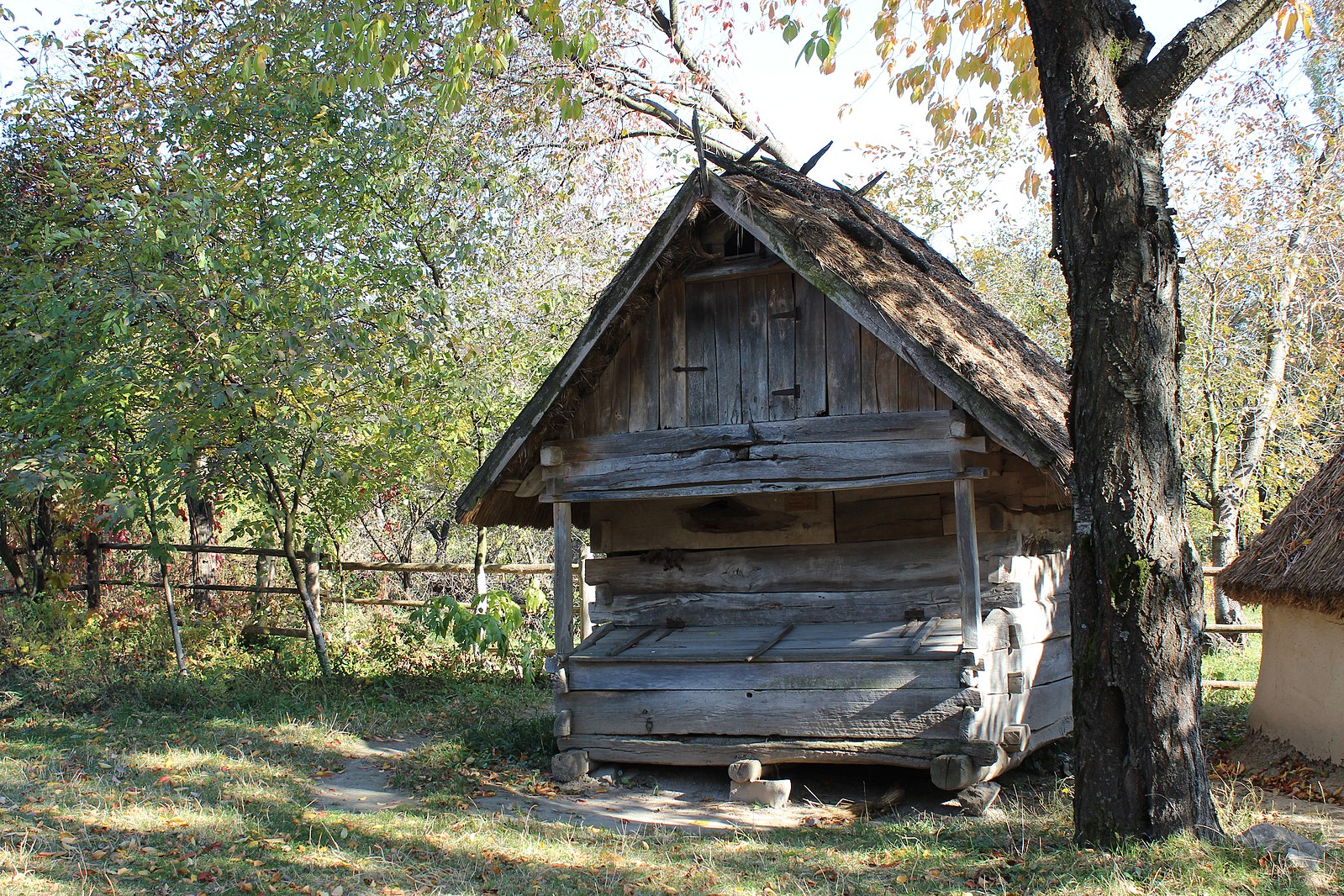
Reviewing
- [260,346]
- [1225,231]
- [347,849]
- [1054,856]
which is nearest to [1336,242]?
Result: [1225,231]

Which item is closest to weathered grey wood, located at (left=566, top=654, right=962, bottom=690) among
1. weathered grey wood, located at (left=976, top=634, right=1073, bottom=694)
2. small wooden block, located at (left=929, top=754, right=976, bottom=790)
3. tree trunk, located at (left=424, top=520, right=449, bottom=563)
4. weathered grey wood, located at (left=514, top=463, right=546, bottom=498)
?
weathered grey wood, located at (left=976, top=634, right=1073, bottom=694)

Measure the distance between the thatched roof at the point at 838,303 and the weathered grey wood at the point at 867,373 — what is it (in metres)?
0.42

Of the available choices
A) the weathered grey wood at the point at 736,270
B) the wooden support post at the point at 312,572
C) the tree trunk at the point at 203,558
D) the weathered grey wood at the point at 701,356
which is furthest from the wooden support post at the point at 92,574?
the weathered grey wood at the point at 736,270

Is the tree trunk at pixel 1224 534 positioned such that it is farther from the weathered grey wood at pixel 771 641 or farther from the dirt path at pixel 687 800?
the weathered grey wood at pixel 771 641

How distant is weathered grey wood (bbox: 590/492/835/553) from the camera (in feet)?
29.9

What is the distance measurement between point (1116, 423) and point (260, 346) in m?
7.67

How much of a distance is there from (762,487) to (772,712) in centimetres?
181

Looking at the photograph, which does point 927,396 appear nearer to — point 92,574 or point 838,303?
point 838,303

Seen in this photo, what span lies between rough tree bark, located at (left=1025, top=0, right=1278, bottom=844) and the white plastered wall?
12.0ft

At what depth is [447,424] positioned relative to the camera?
464 inches

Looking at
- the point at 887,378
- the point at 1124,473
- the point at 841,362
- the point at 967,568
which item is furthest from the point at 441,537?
the point at 1124,473

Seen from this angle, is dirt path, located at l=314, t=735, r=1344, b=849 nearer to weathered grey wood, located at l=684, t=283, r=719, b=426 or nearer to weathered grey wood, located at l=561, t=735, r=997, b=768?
weathered grey wood, located at l=561, t=735, r=997, b=768

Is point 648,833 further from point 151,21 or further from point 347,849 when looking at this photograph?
point 151,21

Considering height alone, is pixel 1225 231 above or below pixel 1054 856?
above
